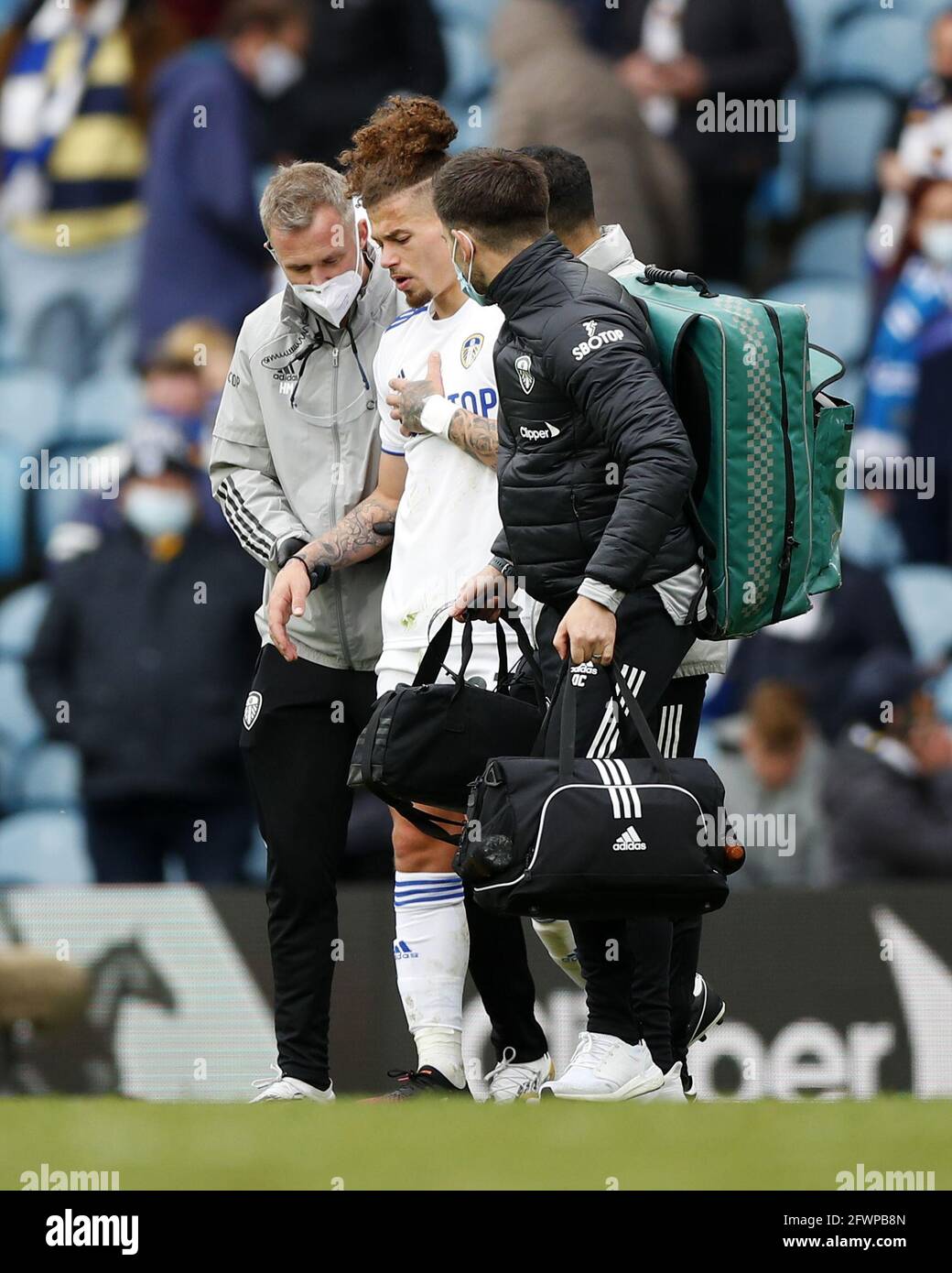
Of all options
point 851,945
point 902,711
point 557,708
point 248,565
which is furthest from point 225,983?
point 557,708

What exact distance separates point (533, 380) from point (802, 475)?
1.82ft

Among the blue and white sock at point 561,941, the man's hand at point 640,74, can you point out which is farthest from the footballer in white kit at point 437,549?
the man's hand at point 640,74

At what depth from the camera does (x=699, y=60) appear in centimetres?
811

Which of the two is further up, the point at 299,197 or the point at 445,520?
the point at 299,197

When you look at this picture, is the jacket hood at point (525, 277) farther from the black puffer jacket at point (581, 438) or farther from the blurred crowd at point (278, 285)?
the blurred crowd at point (278, 285)

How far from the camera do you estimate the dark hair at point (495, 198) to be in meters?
4.46

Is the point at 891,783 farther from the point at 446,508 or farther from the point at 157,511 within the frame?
the point at 446,508

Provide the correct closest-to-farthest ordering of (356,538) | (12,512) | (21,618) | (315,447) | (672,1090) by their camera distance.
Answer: (672,1090) → (356,538) → (315,447) → (21,618) → (12,512)

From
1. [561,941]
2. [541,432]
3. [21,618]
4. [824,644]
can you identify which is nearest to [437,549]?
[541,432]

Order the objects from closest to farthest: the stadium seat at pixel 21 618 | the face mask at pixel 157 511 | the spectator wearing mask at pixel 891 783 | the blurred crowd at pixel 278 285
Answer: the spectator wearing mask at pixel 891 783 < the blurred crowd at pixel 278 285 < the face mask at pixel 157 511 < the stadium seat at pixel 21 618

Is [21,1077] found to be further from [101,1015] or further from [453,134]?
[453,134]

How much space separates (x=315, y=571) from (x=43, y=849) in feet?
10.4

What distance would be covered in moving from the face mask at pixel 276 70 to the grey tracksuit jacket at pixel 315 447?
3181 millimetres

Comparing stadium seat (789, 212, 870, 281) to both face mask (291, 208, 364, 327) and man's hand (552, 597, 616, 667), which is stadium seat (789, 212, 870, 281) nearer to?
face mask (291, 208, 364, 327)
